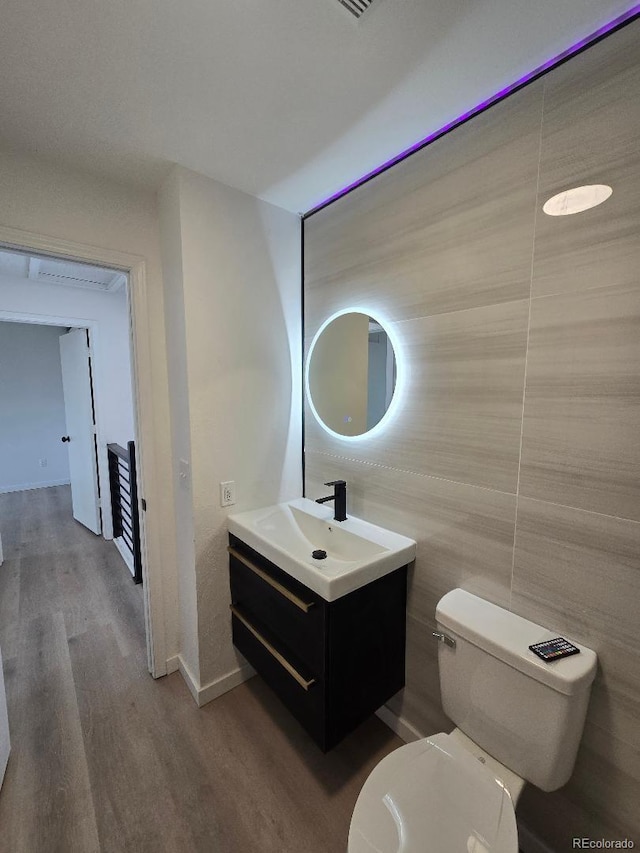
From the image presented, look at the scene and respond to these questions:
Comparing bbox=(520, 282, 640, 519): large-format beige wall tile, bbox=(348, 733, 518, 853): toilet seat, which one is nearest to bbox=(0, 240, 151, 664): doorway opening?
bbox=(348, 733, 518, 853): toilet seat

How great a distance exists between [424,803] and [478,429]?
3.42ft

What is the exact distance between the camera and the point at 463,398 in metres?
1.19

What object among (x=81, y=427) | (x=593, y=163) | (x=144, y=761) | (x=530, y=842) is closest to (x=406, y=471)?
(x=593, y=163)

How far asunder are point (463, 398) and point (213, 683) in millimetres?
1757

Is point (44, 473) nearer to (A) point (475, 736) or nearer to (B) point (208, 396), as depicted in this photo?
(B) point (208, 396)

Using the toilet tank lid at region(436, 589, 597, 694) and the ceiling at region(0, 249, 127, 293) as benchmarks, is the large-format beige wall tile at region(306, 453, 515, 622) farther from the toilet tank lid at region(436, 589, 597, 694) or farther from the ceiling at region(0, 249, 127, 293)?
the ceiling at region(0, 249, 127, 293)

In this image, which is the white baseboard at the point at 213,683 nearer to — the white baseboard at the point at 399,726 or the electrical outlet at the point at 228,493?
the white baseboard at the point at 399,726

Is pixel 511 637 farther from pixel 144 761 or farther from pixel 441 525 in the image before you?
pixel 144 761

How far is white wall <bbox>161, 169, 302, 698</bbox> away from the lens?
1470mm

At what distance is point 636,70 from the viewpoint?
814 mm

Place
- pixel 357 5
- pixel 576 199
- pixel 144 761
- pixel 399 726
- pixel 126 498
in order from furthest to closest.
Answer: pixel 126 498 → pixel 399 726 → pixel 144 761 → pixel 576 199 → pixel 357 5

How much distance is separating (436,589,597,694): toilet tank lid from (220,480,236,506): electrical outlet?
0.99m

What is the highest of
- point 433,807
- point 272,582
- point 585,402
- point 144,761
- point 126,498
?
point 585,402

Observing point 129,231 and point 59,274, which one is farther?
point 59,274
